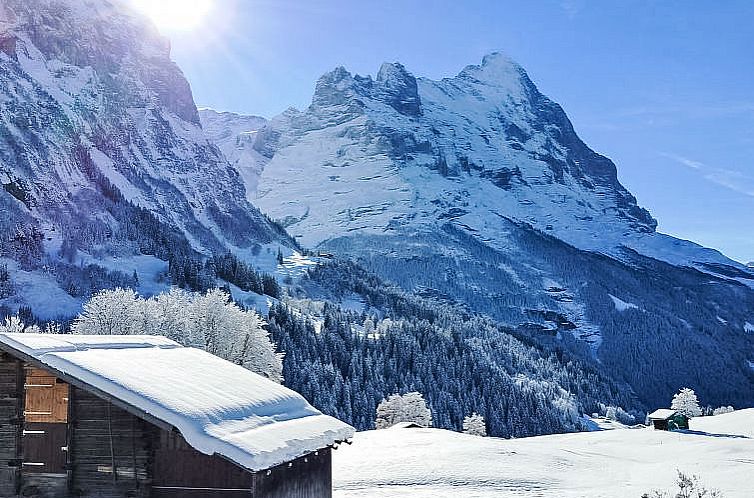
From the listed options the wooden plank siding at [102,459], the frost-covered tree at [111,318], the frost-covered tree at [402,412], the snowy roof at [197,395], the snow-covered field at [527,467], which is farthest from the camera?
the frost-covered tree at [402,412]

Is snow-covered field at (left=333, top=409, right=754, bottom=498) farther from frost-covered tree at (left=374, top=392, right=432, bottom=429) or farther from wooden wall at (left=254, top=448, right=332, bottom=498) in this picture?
frost-covered tree at (left=374, top=392, right=432, bottom=429)

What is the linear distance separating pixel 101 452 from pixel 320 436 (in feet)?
20.5

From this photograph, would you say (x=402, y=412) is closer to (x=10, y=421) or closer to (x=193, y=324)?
(x=193, y=324)

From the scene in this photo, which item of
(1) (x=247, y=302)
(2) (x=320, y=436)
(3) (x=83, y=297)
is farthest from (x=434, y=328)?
(2) (x=320, y=436)

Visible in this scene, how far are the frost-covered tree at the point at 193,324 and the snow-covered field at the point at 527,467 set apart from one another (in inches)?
712

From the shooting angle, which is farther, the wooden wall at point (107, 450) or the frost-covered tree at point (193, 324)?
the frost-covered tree at point (193, 324)

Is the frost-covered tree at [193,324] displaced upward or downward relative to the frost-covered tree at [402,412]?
upward

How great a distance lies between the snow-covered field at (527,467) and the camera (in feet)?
124

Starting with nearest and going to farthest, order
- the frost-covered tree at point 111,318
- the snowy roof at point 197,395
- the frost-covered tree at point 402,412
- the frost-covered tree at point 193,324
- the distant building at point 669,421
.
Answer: the snowy roof at point 197,395 < the frost-covered tree at point 111,318 < the frost-covered tree at point 193,324 < the distant building at point 669,421 < the frost-covered tree at point 402,412

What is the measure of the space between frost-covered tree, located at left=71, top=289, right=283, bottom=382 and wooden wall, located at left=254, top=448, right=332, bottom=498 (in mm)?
47346

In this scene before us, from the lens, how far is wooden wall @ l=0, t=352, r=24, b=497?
21.3 meters

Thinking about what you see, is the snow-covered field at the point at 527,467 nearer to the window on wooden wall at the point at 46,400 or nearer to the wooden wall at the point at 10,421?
the window on wooden wall at the point at 46,400

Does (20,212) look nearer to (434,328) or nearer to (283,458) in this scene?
(434,328)

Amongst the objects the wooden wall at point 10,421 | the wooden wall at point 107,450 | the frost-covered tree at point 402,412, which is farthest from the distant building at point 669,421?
the wooden wall at point 10,421
